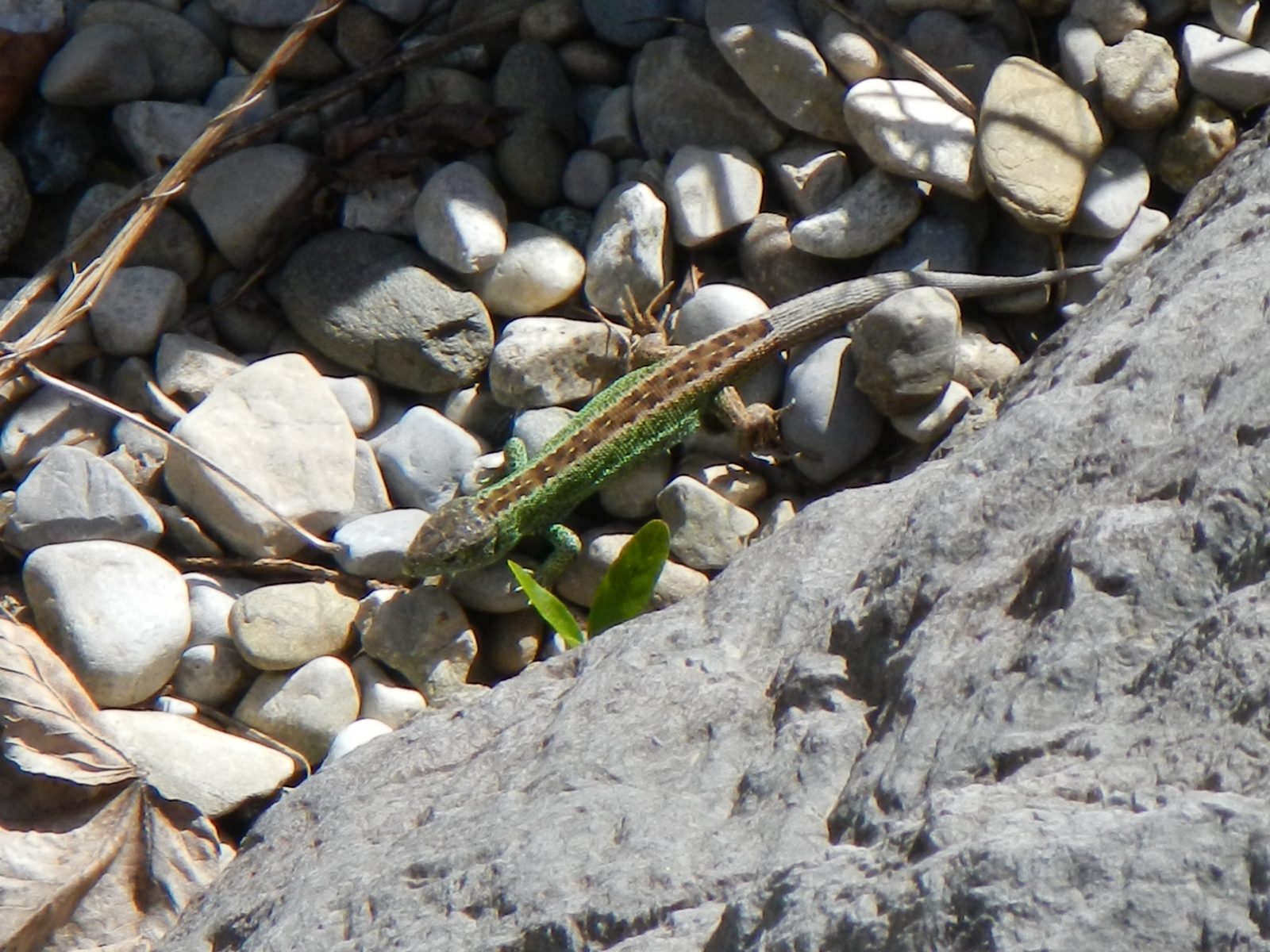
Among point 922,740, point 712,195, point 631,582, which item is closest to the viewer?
point 922,740

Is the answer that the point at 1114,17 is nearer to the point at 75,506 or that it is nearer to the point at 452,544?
the point at 452,544

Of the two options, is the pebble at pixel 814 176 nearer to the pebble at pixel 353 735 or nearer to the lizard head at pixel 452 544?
the lizard head at pixel 452 544

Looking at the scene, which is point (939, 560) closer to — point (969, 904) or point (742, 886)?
point (742, 886)

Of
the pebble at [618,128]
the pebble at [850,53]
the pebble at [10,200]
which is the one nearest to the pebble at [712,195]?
the pebble at [618,128]

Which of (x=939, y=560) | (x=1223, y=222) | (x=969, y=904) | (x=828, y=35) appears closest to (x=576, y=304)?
(x=828, y=35)

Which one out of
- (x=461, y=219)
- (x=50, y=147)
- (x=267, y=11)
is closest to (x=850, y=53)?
(x=461, y=219)
